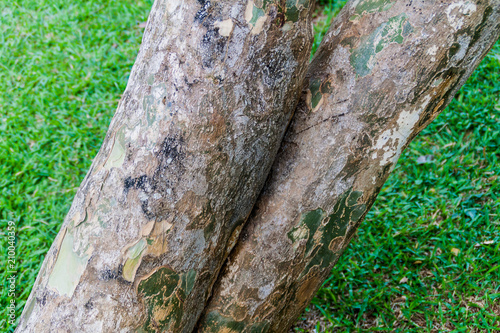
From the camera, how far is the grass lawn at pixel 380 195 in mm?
2164

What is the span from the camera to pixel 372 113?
1342 mm

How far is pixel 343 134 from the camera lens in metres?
1.38

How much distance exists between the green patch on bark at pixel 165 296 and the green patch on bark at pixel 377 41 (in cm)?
98

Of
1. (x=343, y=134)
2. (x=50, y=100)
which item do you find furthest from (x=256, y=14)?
(x=50, y=100)

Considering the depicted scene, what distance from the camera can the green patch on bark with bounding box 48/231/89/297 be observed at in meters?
1.22

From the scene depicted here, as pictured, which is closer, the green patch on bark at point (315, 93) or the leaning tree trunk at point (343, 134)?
the leaning tree trunk at point (343, 134)

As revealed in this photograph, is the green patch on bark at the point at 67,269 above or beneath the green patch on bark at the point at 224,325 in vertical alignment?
above

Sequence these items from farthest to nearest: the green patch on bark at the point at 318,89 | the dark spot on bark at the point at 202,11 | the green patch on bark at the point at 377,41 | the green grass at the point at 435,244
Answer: the green grass at the point at 435,244, the green patch on bark at the point at 318,89, the green patch on bark at the point at 377,41, the dark spot on bark at the point at 202,11

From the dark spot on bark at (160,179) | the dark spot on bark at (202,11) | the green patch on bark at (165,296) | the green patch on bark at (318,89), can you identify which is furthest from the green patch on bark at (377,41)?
the green patch on bark at (165,296)

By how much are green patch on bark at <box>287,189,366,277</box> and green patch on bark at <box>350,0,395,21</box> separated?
0.67 metres

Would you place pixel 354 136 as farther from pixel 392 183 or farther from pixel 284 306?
pixel 392 183

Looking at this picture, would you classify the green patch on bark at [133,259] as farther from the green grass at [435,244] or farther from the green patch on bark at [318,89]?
the green grass at [435,244]

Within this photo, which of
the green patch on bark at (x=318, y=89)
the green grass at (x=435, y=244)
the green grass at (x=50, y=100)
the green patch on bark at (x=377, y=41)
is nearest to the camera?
the green patch on bark at (x=377, y=41)

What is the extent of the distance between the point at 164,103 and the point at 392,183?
6.71 ft
